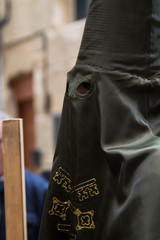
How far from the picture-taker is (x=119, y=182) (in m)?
1.34

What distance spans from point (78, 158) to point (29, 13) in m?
5.27

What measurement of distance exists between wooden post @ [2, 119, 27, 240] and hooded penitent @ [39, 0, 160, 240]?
0.15 metres

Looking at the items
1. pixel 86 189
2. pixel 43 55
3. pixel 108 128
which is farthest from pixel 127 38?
pixel 43 55

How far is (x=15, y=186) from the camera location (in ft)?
5.41

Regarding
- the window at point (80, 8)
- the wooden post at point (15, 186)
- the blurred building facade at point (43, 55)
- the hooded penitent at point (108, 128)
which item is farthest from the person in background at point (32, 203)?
the window at point (80, 8)

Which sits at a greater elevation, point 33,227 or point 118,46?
point 118,46

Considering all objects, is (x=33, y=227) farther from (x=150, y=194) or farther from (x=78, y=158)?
(x=150, y=194)

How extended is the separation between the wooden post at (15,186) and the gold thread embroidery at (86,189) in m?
0.27

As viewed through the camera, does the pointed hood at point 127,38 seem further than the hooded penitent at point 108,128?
Yes

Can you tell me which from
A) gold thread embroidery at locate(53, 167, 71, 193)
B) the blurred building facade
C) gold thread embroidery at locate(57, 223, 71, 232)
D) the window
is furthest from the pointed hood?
the window

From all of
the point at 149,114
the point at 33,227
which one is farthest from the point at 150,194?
the point at 33,227

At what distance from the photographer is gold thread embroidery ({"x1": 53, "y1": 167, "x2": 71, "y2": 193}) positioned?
1500 mm

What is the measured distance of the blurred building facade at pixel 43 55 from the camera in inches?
239

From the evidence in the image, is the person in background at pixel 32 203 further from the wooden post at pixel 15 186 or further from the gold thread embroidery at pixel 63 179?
the gold thread embroidery at pixel 63 179
